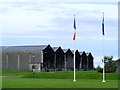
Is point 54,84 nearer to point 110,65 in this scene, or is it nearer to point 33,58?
point 110,65

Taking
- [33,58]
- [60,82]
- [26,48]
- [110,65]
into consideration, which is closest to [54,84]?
[60,82]

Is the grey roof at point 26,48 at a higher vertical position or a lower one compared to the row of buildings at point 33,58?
higher

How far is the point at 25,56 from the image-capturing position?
114 m

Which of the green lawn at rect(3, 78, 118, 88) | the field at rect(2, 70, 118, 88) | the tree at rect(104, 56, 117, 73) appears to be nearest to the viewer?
the green lawn at rect(3, 78, 118, 88)

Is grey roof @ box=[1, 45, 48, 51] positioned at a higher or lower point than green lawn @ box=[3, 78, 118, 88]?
higher

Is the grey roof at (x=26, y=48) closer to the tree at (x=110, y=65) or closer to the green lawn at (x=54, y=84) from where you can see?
the tree at (x=110, y=65)

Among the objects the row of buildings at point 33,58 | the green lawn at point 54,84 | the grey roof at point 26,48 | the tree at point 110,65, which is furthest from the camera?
the grey roof at point 26,48

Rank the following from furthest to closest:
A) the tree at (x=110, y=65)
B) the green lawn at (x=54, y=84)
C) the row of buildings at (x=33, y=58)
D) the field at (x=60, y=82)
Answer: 1. the row of buildings at (x=33, y=58)
2. the tree at (x=110, y=65)
3. the field at (x=60, y=82)
4. the green lawn at (x=54, y=84)

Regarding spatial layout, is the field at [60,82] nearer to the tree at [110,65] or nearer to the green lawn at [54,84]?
the green lawn at [54,84]

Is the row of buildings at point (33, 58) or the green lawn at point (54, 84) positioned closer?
the green lawn at point (54, 84)

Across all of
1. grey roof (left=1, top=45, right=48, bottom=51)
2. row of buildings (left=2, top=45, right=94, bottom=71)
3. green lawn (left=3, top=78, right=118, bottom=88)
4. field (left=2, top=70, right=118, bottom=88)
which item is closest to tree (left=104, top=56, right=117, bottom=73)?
field (left=2, top=70, right=118, bottom=88)

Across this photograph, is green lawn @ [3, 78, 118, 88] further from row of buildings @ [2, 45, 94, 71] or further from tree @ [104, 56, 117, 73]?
row of buildings @ [2, 45, 94, 71]

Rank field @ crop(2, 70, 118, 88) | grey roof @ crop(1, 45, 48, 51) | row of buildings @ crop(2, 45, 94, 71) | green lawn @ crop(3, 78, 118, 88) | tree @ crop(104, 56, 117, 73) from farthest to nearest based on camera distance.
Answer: grey roof @ crop(1, 45, 48, 51) < row of buildings @ crop(2, 45, 94, 71) < tree @ crop(104, 56, 117, 73) < field @ crop(2, 70, 118, 88) < green lawn @ crop(3, 78, 118, 88)

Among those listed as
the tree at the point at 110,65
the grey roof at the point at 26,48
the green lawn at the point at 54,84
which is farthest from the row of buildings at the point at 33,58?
the green lawn at the point at 54,84
